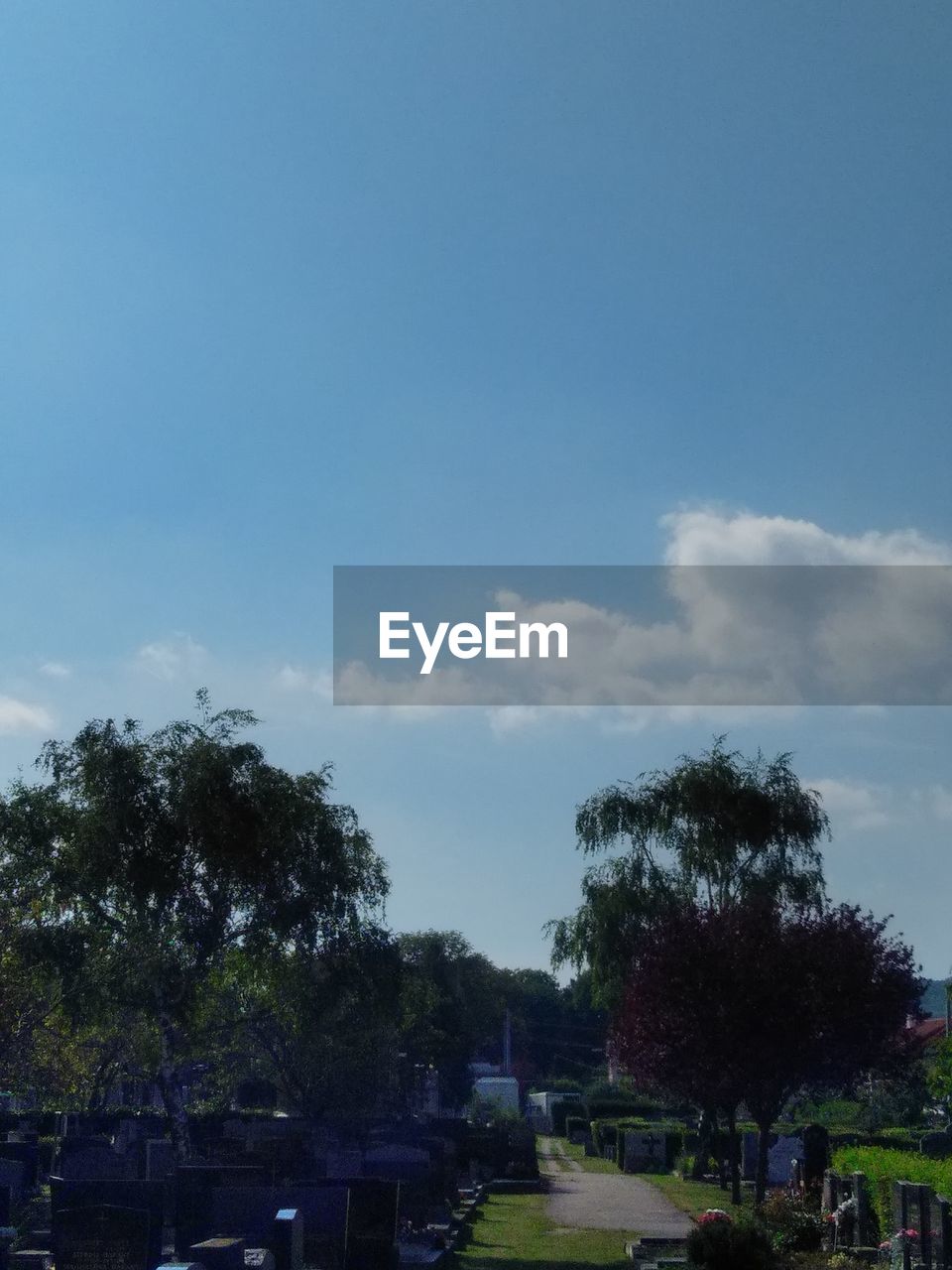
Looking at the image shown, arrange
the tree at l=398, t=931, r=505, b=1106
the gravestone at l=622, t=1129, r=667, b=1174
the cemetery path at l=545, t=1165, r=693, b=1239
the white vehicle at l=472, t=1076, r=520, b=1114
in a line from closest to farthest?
1. the cemetery path at l=545, t=1165, r=693, b=1239
2. the gravestone at l=622, t=1129, r=667, b=1174
3. the tree at l=398, t=931, r=505, b=1106
4. the white vehicle at l=472, t=1076, r=520, b=1114

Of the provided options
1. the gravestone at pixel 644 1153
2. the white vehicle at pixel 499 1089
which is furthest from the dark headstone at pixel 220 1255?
the white vehicle at pixel 499 1089

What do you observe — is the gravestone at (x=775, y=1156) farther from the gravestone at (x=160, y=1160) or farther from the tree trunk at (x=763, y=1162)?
the gravestone at (x=160, y=1160)

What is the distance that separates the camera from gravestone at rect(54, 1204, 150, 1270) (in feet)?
60.8

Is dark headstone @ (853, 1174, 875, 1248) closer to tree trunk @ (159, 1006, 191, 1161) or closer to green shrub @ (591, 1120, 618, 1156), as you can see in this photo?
tree trunk @ (159, 1006, 191, 1161)

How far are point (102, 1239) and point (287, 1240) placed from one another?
233cm

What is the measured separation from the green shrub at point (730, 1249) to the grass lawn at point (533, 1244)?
5157mm

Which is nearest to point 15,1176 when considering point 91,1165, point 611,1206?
point 91,1165

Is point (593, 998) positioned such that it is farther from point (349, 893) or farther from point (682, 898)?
point (349, 893)

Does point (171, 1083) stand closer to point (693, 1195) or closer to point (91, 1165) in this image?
point (91, 1165)

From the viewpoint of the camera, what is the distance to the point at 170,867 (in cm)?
3706

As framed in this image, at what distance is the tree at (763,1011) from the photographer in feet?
99.2

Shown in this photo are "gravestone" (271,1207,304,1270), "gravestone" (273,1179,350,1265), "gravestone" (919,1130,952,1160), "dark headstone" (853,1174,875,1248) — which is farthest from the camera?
"gravestone" (919,1130,952,1160)

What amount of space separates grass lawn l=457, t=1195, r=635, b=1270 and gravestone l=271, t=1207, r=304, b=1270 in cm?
615

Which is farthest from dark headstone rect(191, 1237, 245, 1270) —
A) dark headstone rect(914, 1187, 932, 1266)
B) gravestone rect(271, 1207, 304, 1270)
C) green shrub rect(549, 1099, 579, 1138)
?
green shrub rect(549, 1099, 579, 1138)
